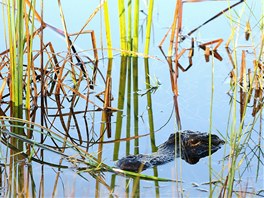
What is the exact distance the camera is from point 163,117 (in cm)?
238

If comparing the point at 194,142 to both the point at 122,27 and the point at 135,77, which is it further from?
the point at 122,27

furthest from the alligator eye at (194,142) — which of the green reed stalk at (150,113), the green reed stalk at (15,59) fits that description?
the green reed stalk at (15,59)

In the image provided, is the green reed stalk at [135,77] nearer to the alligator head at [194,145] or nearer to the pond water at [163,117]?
the pond water at [163,117]

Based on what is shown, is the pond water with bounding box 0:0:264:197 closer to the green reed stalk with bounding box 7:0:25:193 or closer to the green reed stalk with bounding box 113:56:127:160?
the green reed stalk with bounding box 113:56:127:160

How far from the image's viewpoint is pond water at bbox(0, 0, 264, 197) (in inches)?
66.1

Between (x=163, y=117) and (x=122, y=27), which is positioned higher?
(x=122, y=27)

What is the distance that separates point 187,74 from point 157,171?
4.08ft

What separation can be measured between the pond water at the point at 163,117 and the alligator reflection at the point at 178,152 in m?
0.03

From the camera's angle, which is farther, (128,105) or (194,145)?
(128,105)

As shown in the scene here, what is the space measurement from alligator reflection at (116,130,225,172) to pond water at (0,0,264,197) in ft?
0.09

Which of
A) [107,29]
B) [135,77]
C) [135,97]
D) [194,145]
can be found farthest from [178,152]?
[107,29]

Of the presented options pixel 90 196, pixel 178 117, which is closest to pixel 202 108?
pixel 178 117

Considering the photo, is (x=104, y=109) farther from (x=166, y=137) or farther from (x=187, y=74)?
(x=187, y=74)

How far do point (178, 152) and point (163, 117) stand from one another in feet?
1.40
